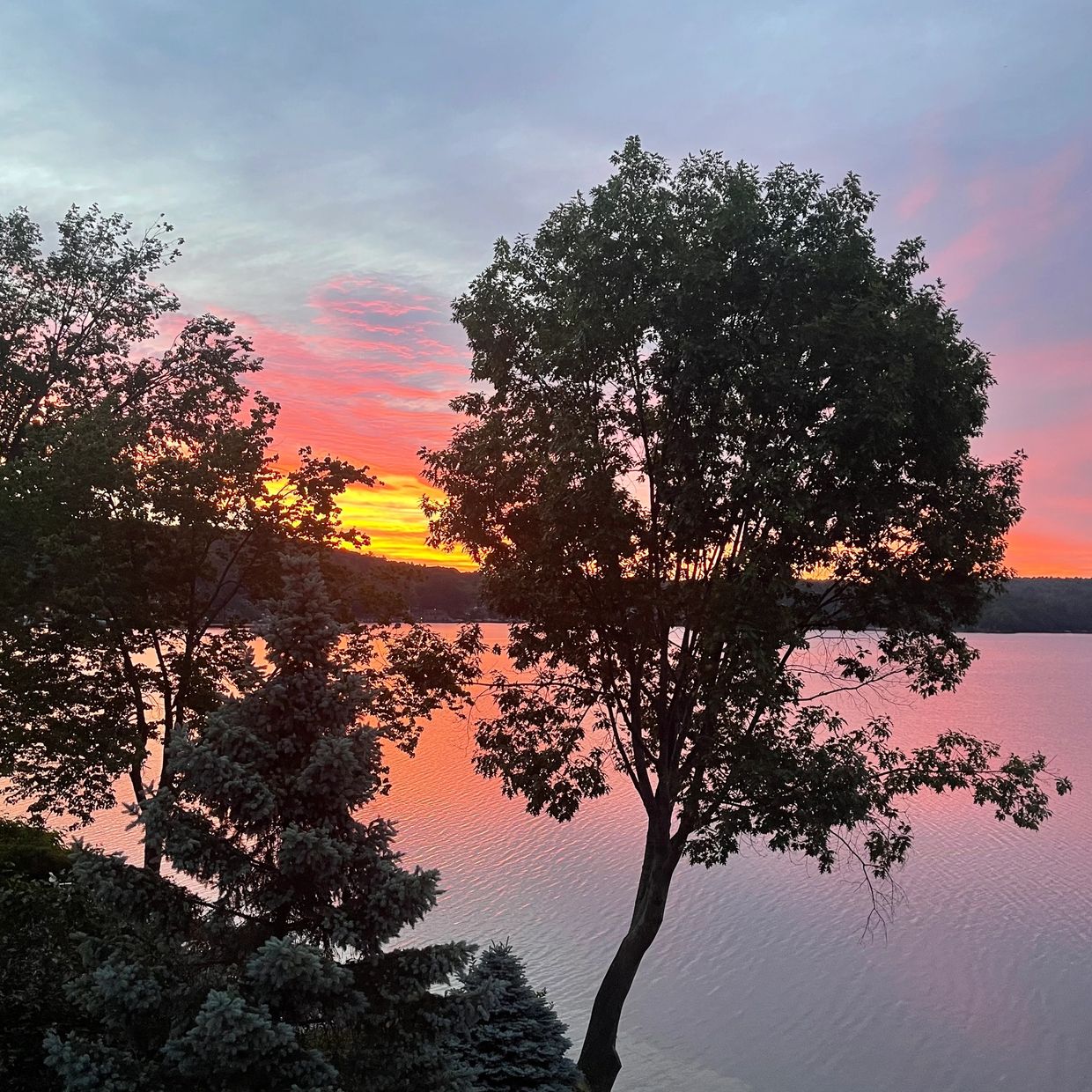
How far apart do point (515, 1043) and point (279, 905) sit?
497 cm

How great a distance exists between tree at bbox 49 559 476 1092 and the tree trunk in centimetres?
622

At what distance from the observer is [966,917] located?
81.0 feet

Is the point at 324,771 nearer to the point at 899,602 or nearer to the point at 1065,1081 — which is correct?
the point at 899,602

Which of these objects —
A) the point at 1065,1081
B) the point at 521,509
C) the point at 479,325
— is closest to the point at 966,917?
the point at 1065,1081

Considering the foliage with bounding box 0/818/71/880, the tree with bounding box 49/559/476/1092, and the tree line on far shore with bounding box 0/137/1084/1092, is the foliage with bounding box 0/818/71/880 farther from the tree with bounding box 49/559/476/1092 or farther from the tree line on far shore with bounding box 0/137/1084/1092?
the tree with bounding box 49/559/476/1092

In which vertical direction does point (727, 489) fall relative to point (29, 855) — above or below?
above

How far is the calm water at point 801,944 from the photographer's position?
17.4 metres

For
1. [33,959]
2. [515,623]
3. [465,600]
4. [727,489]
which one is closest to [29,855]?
[33,959]

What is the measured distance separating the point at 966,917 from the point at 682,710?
1502 cm

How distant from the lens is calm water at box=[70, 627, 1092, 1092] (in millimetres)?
17391

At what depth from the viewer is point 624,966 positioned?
1528 centimetres

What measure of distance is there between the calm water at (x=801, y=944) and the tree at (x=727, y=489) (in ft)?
15.1

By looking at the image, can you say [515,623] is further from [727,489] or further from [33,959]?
[33,959]

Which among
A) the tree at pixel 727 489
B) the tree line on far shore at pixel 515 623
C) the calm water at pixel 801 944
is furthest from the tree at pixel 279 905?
the calm water at pixel 801 944
